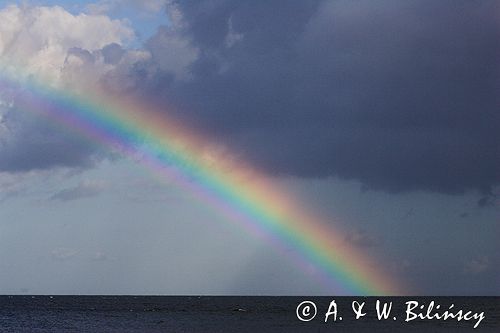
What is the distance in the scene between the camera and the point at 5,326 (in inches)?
5359

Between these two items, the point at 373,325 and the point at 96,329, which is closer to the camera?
the point at 96,329

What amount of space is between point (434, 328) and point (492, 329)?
837cm

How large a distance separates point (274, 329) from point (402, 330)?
1858cm

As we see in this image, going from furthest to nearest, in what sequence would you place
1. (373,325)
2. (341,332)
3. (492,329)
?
(373,325) → (492,329) → (341,332)

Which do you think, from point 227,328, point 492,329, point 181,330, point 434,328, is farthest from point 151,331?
point 492,329

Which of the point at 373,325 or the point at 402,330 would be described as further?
the point at 373,325

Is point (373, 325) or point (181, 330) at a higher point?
point (373, 325)

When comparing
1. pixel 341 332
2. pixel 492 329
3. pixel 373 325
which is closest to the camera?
pixel 341 332

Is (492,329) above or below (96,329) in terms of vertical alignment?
above

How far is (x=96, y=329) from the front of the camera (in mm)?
125000

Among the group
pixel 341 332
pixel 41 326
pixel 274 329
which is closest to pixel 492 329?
pixel 341 332

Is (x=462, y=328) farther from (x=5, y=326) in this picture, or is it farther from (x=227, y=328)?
(x=5, y=326)

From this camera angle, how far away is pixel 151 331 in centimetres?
11856

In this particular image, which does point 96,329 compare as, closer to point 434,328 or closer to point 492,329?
point 434,328
